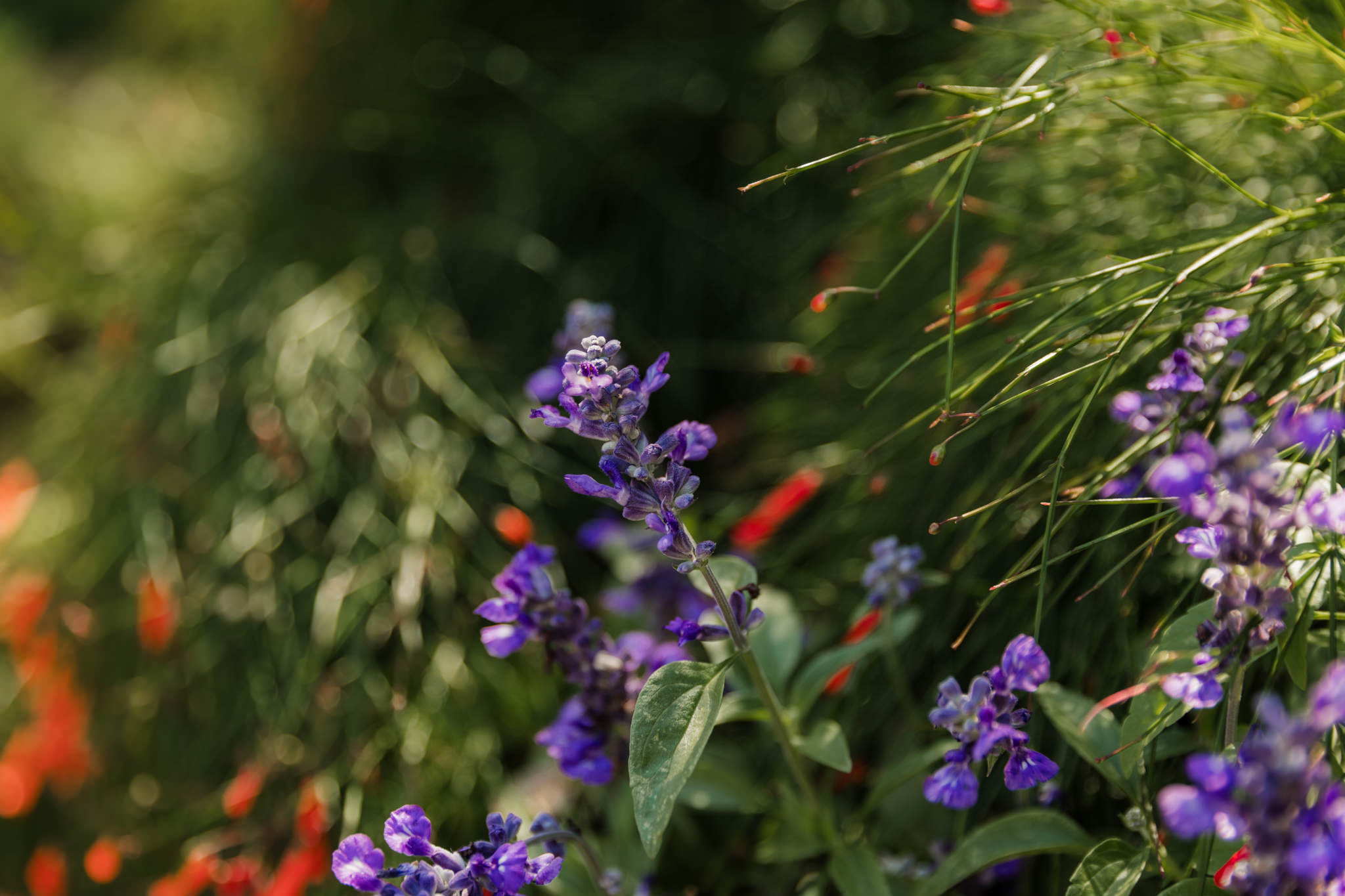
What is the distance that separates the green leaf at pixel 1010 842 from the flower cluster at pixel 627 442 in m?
0.33

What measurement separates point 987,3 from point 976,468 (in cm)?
53

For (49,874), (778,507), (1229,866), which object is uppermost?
(1229,866)

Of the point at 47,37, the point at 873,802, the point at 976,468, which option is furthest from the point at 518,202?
the point at 47,37

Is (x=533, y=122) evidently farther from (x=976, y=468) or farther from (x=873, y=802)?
(x=873, y=802)

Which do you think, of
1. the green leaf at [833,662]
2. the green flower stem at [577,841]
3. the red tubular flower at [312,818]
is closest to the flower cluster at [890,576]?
the green leaf at [833,662]

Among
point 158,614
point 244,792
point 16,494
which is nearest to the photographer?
point 244,792

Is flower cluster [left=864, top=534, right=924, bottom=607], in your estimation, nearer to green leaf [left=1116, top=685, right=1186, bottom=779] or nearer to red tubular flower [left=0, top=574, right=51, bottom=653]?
green leaf [left=1116, top=685, right=1186, bottom=779]

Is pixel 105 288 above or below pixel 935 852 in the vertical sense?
below

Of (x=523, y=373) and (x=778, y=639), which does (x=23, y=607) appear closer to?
(x=523, y=373)

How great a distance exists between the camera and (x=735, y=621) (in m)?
0.70

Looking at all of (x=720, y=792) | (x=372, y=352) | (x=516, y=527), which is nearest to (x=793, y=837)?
(x=720, y=792)

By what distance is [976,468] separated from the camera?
112 cm

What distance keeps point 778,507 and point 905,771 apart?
1.46ft

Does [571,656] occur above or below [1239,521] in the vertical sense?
below
